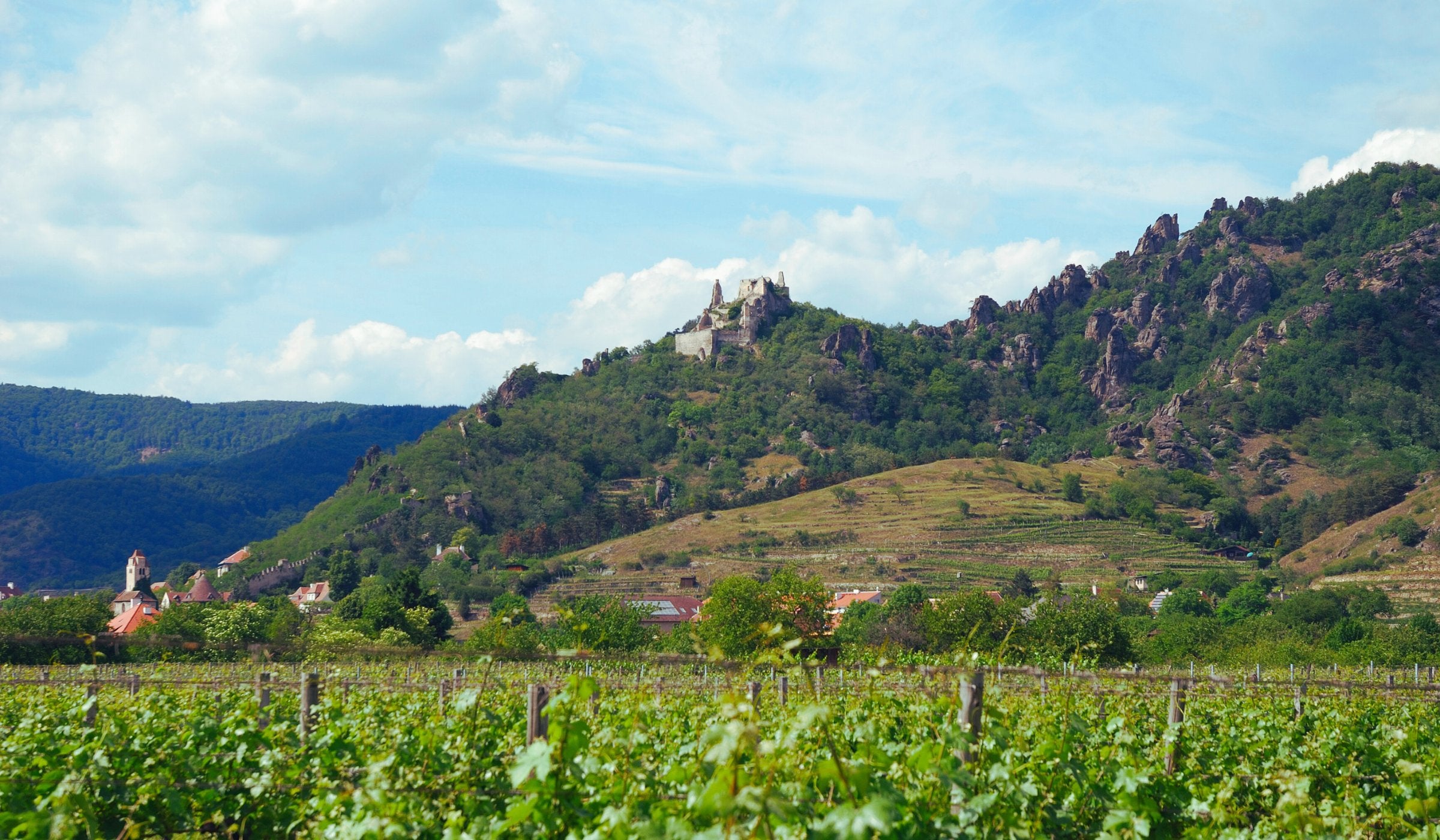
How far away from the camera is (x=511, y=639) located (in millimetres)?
59250

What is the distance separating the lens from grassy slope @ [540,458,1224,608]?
327 feet

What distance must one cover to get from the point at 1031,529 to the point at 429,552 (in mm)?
61192

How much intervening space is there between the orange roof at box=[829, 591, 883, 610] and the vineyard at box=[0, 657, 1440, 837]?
2761 inches

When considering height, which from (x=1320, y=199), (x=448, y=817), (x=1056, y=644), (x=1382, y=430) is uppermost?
(x=1320, y=199)

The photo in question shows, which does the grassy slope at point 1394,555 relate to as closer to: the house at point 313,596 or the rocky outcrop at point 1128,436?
the rocky outcrop at point 1128,436

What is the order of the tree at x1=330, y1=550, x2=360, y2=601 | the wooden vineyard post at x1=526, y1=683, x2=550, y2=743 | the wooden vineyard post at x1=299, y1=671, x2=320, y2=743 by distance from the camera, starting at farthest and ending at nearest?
the tree at x1=330, y1=550, x2=360, y2=601
the wooden vineyard post at x1=299, y1=671, x2=320, y2=743
the wooden vineyard post at x1=526, y1=683, x2=550, y2=743

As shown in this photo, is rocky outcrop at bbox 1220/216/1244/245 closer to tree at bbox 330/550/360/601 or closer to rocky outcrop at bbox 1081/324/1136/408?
rocky outcrop at bbox 1081/324/1136/408

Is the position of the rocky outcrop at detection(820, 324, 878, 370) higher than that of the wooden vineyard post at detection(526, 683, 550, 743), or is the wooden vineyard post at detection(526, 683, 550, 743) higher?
the rocky outcrop at detection(820, 324, 878, 370)

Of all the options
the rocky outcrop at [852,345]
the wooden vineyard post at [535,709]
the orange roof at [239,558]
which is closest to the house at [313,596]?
the orange roof at [239,558]

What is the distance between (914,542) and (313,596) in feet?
176

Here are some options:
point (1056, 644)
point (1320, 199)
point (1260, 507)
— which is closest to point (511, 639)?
point (1056, 644)

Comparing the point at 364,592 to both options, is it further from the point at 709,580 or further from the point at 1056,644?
the point at 1056,644

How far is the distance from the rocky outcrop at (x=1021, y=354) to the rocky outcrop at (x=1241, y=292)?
27101mm

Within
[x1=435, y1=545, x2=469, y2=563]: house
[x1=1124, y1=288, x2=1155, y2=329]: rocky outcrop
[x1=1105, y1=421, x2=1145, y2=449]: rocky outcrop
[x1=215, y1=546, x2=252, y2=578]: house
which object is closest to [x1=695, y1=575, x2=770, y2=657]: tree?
[x1=435, y1=545, x2=469, y2=563]: house
